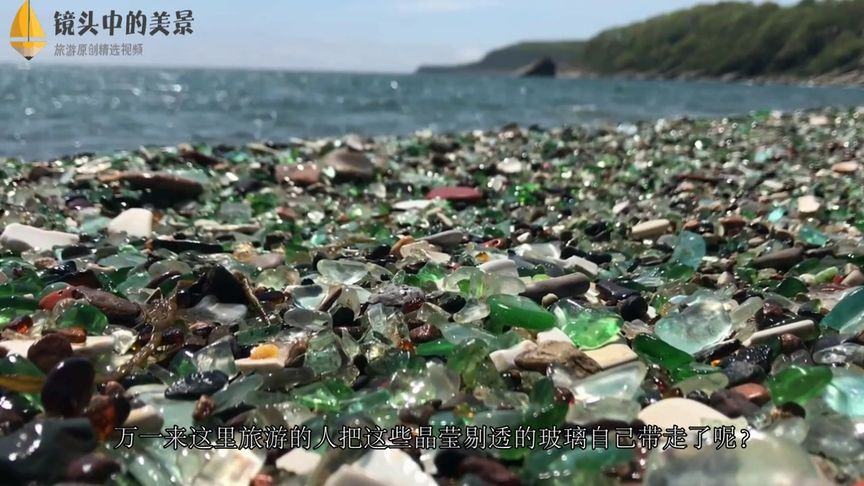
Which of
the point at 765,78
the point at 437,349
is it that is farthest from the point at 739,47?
the point at 437,349

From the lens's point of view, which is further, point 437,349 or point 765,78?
point 765,78

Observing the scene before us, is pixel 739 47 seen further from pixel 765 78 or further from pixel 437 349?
pixel 437 349

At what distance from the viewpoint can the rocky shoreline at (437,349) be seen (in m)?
1.45

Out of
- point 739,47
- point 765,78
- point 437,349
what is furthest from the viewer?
point 739,47

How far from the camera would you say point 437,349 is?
201 centimetres

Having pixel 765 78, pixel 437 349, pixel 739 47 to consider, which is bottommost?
pixel 437 349

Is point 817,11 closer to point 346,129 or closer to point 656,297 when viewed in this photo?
point 346,129

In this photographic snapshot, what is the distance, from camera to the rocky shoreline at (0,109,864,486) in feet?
4.77

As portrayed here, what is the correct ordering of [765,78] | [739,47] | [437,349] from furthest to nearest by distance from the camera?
[739,47] < [765,78] < [437,349]

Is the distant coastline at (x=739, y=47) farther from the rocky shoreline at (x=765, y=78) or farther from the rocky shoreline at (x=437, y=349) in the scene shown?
the rocky shoreline at (x=437, y=349)

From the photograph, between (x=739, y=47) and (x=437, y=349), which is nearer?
(x=437, y=349)

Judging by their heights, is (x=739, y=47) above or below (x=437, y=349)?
above

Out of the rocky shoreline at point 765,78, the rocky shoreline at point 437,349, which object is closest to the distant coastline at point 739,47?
the rocky shoreline at point 765,78

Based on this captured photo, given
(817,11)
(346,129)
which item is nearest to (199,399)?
(346,129)
